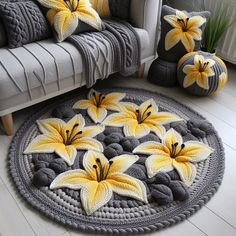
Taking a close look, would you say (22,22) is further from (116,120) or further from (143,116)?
(143,116)

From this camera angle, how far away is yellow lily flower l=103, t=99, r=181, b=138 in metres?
1.80

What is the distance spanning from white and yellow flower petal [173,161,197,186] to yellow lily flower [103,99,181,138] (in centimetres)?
25

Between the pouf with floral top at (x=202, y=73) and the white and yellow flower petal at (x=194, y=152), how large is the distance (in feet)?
1.65

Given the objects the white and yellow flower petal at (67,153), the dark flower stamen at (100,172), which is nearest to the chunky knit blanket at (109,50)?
the white and yellow flower petal at (67,153)

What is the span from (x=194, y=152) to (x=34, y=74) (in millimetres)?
984

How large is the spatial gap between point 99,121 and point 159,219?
736 mm

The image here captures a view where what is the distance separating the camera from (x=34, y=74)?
164 centimetres

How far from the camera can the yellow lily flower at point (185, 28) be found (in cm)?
215

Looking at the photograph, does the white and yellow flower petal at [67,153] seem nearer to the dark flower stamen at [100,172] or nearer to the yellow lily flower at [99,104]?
the dark flower stamen at [100,172]

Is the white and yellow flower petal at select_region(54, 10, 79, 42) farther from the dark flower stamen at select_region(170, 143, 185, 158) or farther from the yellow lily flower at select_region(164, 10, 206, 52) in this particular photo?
the dark flower stamen at select_region(170, 143, 185, 158)

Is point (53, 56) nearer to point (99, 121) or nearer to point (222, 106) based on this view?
point (99, 121)

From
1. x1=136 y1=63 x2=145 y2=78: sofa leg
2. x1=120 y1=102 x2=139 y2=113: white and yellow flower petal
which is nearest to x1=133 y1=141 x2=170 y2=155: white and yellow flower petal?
x1=120 y1=102 x2=139 y2=113: white and yellow flower petal

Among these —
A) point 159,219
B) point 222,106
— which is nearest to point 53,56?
point 159,219

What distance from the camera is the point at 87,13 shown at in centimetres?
194
